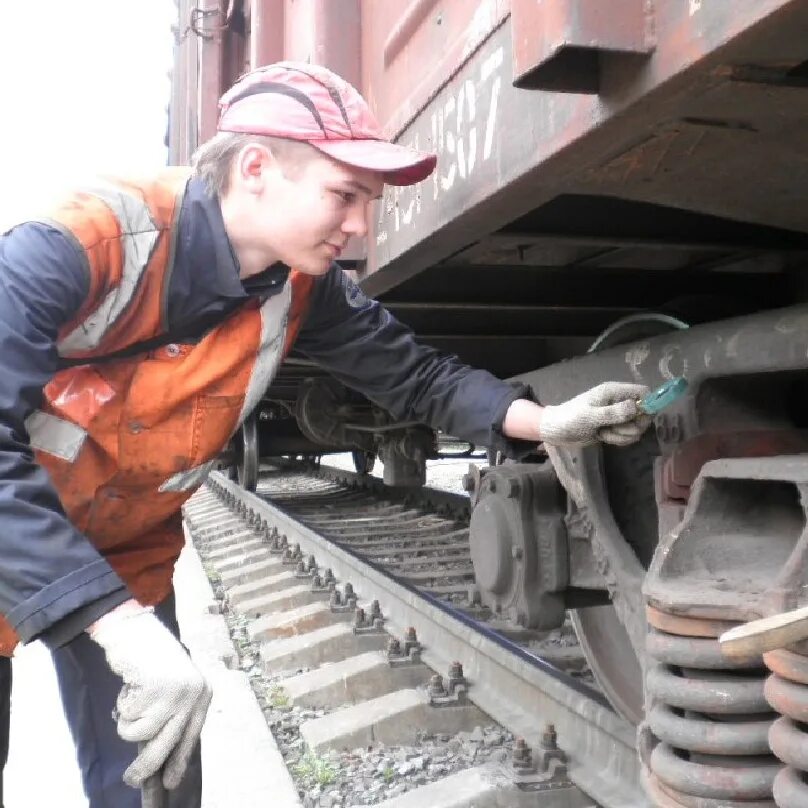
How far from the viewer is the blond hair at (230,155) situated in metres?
Result: 1.76

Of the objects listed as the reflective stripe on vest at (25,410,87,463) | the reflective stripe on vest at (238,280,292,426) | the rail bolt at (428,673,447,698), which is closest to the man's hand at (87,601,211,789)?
the reflective stripe on vest at (25,410,87,463)

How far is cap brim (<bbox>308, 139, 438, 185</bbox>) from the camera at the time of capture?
67.8 inches

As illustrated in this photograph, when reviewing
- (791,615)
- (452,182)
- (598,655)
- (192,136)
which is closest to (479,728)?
(598,655)

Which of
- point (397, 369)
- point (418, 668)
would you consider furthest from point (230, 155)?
point (418, 668)

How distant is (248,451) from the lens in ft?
27.3

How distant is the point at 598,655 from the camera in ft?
8.94

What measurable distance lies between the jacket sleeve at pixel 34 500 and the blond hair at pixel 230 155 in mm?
420

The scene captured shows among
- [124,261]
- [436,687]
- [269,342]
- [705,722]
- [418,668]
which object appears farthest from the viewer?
[418,668]

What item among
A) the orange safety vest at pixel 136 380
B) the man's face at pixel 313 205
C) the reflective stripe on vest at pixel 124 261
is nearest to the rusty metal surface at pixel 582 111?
the man's face at pixel 313 205

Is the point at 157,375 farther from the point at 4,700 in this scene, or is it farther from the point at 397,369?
the point at 4,700

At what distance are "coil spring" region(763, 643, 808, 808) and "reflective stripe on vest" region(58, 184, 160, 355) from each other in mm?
1252

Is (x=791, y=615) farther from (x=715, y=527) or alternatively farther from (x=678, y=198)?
(x=678, y=198)

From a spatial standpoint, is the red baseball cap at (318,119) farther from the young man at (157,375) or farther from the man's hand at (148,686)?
the man's hand at (148,686)

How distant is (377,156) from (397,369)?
778 millimetres
